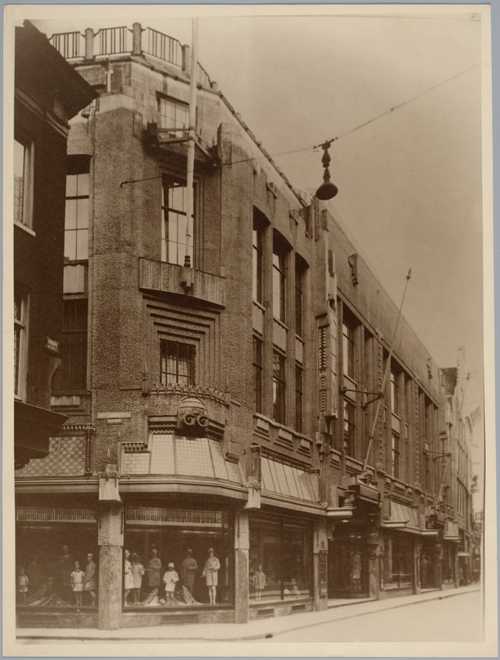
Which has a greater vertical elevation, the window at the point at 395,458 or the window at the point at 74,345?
the window at the point at 74,345

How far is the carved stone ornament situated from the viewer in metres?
12.4

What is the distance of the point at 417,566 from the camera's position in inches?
574

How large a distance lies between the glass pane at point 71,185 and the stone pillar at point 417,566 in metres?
6.06

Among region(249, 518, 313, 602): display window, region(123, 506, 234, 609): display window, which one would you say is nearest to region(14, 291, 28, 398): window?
region(123, 506, 234, 609): display window

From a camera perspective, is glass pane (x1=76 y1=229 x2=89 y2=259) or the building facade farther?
glass pane (x1=76 y1=229 x2=89 y2=259)

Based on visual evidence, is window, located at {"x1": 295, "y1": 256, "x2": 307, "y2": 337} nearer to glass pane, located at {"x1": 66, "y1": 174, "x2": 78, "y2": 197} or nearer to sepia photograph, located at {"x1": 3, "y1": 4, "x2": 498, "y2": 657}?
sepia photograph, located at {"x1": 3, "y1": 4, "x2": 498, "y2": 657}

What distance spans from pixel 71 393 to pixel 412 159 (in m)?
4.49

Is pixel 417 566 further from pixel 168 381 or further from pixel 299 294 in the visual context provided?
pixel 168 381

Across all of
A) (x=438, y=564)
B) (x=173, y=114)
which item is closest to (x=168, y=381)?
(x=173, y=114)

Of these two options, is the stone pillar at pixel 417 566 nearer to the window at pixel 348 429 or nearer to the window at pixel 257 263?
the window at pixel 348 429

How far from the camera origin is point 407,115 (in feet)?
41.5

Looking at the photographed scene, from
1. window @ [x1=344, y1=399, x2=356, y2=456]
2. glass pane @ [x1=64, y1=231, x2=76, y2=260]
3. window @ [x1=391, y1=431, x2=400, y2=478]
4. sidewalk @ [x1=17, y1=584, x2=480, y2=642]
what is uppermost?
glass pane @ [x1=64, y1=231, x2=76, y2=260]

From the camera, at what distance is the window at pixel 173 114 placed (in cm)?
1283

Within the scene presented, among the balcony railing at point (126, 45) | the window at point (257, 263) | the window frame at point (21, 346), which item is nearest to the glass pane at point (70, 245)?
the window frame at point (21, 346)
